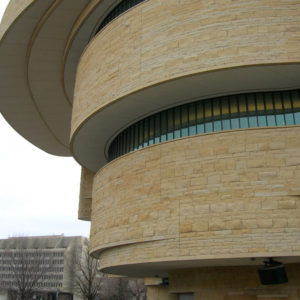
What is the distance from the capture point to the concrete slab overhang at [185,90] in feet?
39.5

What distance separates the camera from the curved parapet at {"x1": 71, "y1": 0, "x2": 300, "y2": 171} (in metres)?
11.8

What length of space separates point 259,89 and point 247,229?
15.5 ft

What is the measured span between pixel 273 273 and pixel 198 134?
4406 mm

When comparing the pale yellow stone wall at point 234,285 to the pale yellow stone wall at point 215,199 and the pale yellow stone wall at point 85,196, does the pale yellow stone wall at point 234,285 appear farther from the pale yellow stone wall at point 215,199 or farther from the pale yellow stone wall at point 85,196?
the pale yellow stone wall at point 85,196

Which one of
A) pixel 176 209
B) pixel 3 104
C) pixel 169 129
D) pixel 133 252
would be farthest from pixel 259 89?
pixel 3 104

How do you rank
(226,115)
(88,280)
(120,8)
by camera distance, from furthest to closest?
(88,280) → (120,8) → (226,115)

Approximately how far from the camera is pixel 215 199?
11.3m

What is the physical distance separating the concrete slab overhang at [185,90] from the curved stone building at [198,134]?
2.1 inches

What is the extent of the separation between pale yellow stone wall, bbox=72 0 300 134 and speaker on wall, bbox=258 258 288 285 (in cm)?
556

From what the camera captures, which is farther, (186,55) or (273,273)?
(186,55)

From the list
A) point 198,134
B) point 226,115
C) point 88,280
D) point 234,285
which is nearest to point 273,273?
point 234,285

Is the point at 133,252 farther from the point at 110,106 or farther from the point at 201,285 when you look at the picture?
the point at 110,106

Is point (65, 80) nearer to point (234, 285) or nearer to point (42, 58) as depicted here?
point (42, 58)

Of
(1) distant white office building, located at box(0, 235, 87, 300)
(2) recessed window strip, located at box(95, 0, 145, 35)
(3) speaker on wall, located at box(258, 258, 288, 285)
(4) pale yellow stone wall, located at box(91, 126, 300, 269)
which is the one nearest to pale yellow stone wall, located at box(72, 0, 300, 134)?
(2) recessed window strip, located at box(95, 0, 145, 35)
